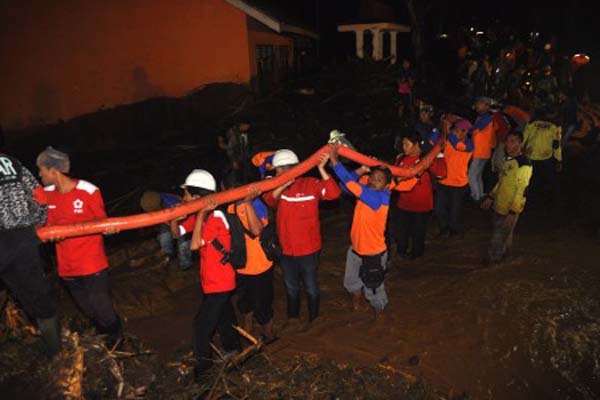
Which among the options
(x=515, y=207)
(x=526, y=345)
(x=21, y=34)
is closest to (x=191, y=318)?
(x=526, y=345)

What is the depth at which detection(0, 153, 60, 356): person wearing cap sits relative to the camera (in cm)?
359

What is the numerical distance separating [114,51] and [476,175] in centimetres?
1038

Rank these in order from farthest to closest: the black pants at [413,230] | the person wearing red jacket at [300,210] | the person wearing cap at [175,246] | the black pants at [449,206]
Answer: the black pants at [449,206] < the person wearing cap at [175,246] < the black pants at [413,230] < the person wearing red jacket at [300,210]

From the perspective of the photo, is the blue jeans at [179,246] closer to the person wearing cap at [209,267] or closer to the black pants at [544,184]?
the person wearing cap at [209,267]

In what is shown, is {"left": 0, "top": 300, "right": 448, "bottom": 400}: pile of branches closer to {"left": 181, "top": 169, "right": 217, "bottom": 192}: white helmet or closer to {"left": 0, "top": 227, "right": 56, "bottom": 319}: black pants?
{"left": 0, "top": 227, "right": 56, "bottom": 319}: black pants

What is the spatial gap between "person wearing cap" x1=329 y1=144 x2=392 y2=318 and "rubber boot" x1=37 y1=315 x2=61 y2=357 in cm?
289

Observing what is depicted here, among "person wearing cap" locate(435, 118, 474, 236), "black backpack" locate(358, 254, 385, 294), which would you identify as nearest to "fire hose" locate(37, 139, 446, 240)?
"black backpack" locate(358, 254, 385, 294)

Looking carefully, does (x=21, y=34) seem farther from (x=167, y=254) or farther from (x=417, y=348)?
(x=417, y=348)

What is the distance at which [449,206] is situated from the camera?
296 inches

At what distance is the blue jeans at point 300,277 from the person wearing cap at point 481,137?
4.19m

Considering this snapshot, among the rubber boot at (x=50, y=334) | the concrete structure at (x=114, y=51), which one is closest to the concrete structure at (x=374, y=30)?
the concrete structure at (x=114, y=51)

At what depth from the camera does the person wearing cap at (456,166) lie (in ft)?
22.4

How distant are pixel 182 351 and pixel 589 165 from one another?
435 inches

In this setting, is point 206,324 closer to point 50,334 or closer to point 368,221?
point 50,334
